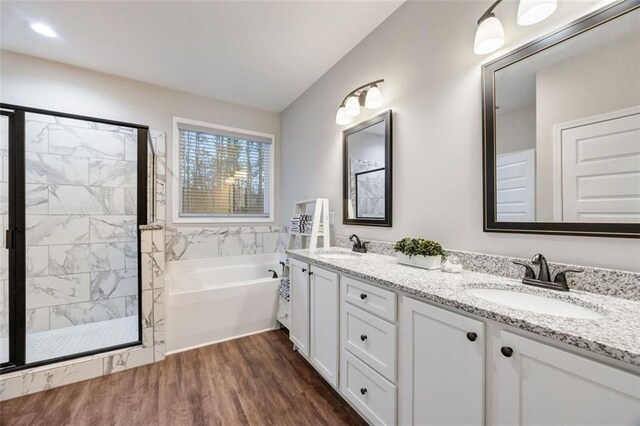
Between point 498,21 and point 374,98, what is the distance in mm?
856

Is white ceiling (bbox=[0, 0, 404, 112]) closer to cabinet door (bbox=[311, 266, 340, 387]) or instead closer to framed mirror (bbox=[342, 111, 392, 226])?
framed mirror (bbox=[342, 111, 392, 226])

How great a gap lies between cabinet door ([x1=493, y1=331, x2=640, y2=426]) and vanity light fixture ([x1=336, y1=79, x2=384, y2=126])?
170 cm

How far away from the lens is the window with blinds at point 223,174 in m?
3.17

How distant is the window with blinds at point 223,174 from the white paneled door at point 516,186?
9.46ft

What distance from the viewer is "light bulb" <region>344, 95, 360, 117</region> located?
2127mm

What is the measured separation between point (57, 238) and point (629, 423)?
388 cm

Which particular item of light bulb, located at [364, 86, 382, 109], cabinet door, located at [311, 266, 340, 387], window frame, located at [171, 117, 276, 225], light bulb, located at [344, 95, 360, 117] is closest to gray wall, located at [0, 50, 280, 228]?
window frame, located at [171, 117, 276, 225]

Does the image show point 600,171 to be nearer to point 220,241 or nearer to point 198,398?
point 198,398

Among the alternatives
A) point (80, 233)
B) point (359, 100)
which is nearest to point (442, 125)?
point (359, 100)

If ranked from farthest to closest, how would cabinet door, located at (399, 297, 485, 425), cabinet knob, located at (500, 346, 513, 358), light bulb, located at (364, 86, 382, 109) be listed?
1. light bulb, located at (364, 86, 382, 109)
2. cabinet door, located at (399, 297, 485, 425)
3. cabinet knob, located at (500, 346, 513, 358)

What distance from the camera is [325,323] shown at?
174 centimetres

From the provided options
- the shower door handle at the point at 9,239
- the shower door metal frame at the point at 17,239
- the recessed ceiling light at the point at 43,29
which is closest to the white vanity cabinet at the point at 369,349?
the shower door metal frame at the point at 17,239

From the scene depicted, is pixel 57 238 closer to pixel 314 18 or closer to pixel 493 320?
pixel 314 18

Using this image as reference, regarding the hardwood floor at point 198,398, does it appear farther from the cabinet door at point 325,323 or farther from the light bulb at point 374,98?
the light bulb at point 374,98
